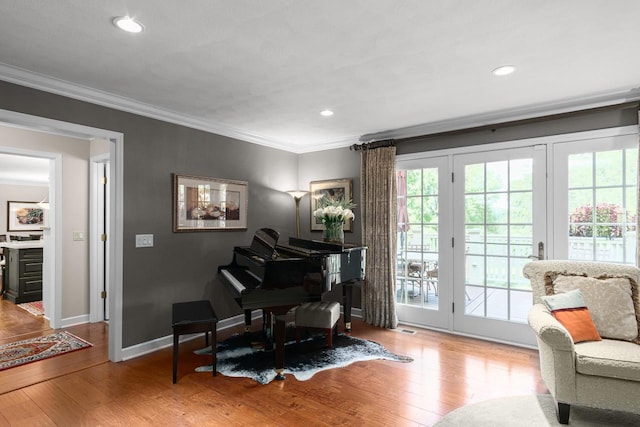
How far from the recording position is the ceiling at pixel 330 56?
1.94 metres

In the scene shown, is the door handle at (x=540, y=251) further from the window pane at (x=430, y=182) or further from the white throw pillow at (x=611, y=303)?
the window pane at (x=430, y=182)

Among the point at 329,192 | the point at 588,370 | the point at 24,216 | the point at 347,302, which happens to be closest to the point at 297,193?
the point at 329,192

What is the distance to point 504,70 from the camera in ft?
8.89

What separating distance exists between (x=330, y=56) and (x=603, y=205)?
9.74 ft

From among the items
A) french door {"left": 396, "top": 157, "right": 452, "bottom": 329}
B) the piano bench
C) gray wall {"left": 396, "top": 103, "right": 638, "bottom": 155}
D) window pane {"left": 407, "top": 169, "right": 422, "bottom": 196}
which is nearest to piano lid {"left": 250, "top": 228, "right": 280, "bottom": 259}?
the piano bench

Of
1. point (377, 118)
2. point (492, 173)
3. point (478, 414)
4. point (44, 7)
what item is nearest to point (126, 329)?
point (44, 7)

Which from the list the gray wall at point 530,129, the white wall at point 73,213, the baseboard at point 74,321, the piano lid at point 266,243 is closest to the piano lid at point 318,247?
the piano lid at point 266,243

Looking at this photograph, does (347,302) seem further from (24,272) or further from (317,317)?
(24,272)

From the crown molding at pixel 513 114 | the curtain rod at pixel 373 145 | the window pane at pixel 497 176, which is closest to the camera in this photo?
the crown molding at pixel 513 114

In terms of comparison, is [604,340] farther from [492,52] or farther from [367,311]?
[367,311]

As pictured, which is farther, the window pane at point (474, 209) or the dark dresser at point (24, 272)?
the dark dresser at point (24, 272)

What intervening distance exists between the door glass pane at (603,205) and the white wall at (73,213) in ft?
18.9

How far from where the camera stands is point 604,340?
255 cm

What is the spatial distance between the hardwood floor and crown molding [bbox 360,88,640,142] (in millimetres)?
2479
